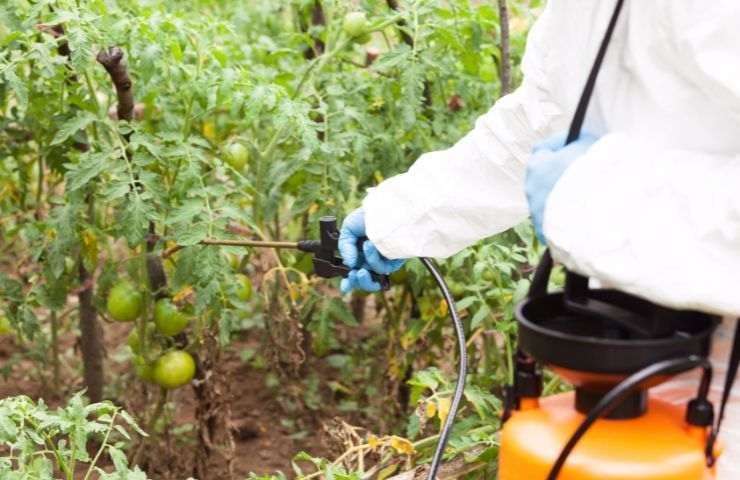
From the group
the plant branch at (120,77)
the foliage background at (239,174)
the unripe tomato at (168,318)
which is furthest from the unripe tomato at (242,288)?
the plant branch at (120,77)

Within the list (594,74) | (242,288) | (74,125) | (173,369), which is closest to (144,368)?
(173,369)

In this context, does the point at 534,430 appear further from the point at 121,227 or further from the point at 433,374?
the point at 121,227

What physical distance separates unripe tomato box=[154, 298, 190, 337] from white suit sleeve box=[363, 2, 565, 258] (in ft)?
3.03

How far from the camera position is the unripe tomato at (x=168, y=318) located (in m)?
2.90

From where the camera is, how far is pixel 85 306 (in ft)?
11.0

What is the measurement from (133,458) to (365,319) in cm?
135

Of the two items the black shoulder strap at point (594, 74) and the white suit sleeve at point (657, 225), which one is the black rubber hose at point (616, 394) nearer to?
the white suit sleeve at point (657, 225)

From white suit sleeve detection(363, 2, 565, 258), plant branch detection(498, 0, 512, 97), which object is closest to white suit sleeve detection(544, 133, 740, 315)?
white suit sleeve detection(363, 2, 565, 258)

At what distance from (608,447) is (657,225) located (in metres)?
0.31

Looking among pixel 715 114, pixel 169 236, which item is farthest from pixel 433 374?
pixel 715 114

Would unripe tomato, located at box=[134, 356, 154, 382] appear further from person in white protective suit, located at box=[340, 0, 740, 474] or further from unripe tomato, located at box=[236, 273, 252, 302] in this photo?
person in white protective suit, located at box=[340, 0, 740, 474]

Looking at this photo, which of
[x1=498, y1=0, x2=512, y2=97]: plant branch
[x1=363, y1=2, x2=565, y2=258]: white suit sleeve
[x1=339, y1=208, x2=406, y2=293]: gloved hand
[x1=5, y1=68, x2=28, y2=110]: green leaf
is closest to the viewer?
[x1=363, y1=2, x2=565, y2=258]: white suit sleeve

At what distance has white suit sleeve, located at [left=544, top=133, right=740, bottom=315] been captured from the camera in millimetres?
1523

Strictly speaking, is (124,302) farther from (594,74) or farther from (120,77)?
(594,74)
